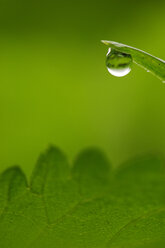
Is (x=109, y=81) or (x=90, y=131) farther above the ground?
(x=109, y=81)

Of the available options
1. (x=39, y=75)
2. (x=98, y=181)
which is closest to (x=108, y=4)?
(x=39, y=75)

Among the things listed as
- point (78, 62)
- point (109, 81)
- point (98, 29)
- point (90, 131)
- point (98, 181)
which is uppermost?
point (98, 29)

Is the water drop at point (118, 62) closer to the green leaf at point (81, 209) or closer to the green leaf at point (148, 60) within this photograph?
the green leaf at point (148, 60)

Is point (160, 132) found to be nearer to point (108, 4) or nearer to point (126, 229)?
point (108, 4)

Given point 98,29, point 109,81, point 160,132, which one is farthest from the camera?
point 98,29

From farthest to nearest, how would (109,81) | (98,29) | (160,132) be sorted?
(98,29)
(109,81)
(160,132)

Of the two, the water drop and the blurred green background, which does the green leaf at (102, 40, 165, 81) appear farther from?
the blurred green background

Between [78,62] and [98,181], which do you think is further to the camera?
[78,62]
